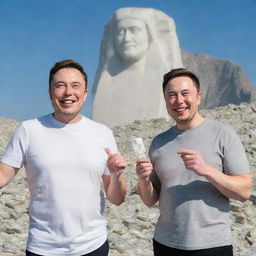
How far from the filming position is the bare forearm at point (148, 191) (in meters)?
2.39

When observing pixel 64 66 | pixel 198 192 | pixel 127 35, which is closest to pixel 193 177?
pixel 198 192

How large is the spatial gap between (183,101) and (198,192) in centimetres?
46

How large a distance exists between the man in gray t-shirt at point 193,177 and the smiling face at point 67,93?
0.43 metres

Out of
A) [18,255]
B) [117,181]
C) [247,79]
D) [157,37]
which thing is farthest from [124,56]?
[247,79]

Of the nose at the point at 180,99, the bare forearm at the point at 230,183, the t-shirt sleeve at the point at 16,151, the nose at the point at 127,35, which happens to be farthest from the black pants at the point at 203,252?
the nose at the point at 127,35

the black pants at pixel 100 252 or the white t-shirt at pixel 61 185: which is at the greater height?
the white t-shirt at pixel 61 185

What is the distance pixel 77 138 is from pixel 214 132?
27.0 inches

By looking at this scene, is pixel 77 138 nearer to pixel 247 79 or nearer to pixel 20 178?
pixel 20 178

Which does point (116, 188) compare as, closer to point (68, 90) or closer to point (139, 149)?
point (139, 149)

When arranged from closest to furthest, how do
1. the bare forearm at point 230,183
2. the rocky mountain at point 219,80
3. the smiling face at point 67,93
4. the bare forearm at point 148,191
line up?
the bare forearm at point 230,183 < the smiling face at point 67,93 < the bare forearm at point 148,191 < the rocky mountain at point 219,80

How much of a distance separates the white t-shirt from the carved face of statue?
37.8ft

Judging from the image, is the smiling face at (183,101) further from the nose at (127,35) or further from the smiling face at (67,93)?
the nose at (127,35)

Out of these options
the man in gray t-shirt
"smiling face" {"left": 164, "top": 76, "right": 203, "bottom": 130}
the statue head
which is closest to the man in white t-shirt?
the man in gray t-shirt

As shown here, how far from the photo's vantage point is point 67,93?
2.27 meters
